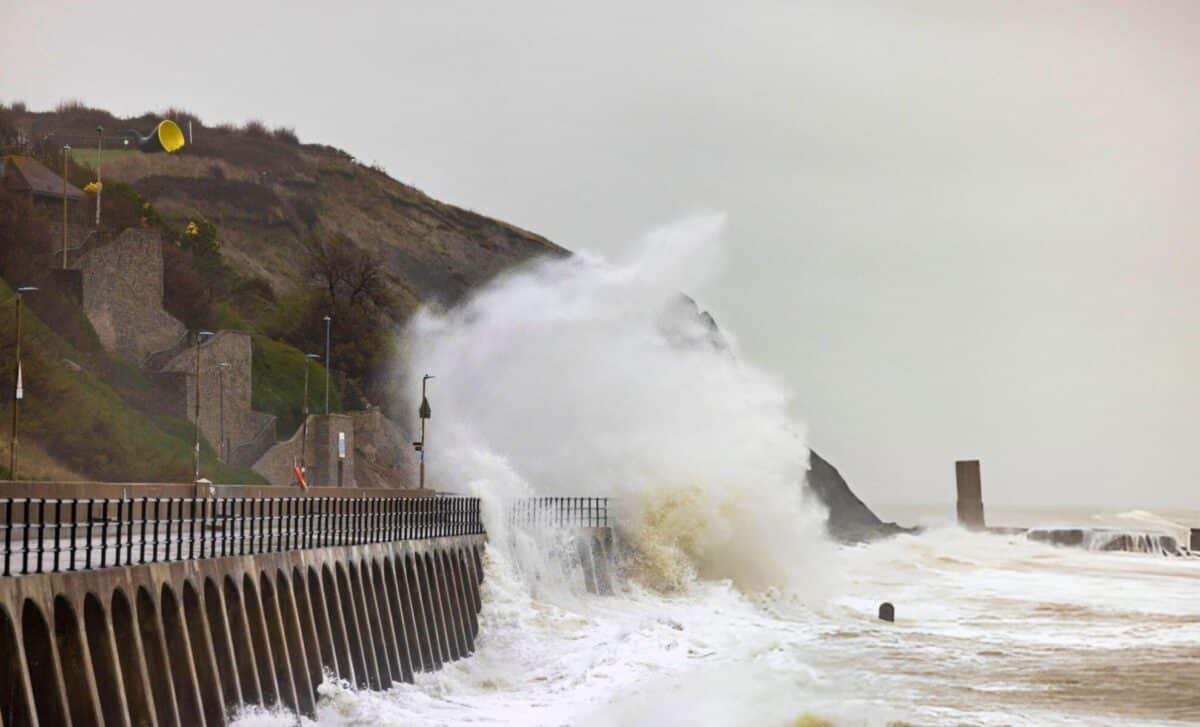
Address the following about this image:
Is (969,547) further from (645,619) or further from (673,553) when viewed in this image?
(645,619)

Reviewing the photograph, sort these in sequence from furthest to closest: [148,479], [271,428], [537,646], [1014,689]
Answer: [271,428] → [148,479] → [537,646] → [1014,689]

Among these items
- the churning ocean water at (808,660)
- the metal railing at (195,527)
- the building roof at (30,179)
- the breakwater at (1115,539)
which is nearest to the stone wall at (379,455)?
the building roof at (30,179)

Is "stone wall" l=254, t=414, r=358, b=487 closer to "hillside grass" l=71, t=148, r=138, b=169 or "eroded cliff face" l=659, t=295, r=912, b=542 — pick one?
"eroded cliff face" l=659, t=295, r=912, b=542

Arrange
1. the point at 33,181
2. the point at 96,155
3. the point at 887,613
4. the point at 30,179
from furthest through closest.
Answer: the point at 96,155
the point at 33,181
the point at 30,179
the point at 887,613

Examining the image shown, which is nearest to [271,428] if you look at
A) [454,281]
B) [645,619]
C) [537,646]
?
[645,619]

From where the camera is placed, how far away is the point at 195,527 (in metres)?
28.3

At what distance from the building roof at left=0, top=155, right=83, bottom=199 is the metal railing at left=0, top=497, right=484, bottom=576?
149 feet

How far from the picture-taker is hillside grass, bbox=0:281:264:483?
5750cm

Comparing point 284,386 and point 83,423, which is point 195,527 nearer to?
point 83,423

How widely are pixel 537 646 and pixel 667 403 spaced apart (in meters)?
29.1

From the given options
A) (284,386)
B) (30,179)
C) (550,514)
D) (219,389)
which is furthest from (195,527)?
(30,179)

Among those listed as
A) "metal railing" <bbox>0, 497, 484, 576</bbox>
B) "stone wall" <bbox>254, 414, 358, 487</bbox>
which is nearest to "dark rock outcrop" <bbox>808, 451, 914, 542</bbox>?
"stone wall" <bbox>254, 414, 358, 487</bbox>

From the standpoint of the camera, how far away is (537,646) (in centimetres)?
3666

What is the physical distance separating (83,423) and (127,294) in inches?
463
